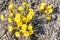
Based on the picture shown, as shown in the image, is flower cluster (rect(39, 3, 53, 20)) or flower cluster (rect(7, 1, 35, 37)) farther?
flower cluster (rect(39, 3, 53, 20))

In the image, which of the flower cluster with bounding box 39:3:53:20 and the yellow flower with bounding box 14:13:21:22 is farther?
the flower cluster with bounding box 39:3:53:20

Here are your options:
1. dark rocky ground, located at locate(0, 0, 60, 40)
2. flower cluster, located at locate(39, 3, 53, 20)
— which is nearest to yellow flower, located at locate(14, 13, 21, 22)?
dark rocky ground, located at locate(0, 0, 60, 40)

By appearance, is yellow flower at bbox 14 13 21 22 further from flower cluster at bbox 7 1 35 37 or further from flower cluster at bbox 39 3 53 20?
flower cluster at bbox 39 3 53 20

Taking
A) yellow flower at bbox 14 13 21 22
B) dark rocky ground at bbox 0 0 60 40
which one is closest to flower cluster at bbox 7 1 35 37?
yellow flower at bbox 14 13 21 22

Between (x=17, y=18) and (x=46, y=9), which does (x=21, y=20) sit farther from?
(x=46, y=9)

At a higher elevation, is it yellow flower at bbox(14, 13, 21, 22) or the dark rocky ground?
yellow flower at bbox(14, 13, 21, 22)

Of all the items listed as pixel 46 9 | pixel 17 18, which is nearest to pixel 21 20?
pixel 17 18

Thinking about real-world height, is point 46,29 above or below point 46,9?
below

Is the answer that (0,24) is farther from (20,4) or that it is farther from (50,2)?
(50,2)

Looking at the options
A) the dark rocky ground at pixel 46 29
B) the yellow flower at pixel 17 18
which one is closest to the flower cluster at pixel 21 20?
the yellow flower at pixel 17 18

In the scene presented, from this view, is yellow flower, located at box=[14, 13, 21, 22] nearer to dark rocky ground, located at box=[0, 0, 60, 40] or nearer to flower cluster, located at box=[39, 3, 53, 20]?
dark rocky ground, located at box=[0, 0, 60, 40]

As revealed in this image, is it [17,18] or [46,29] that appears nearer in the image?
[17,18]
